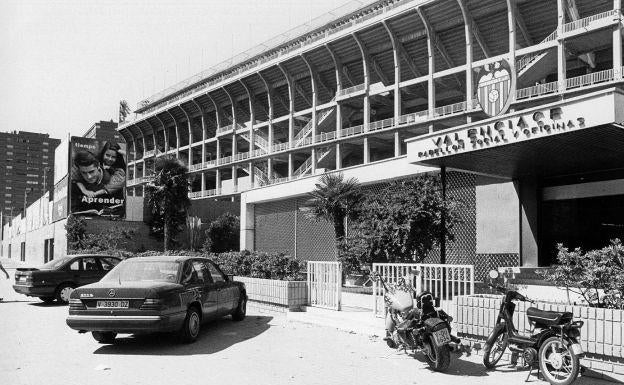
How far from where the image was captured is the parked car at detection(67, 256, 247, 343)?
8.23 meters

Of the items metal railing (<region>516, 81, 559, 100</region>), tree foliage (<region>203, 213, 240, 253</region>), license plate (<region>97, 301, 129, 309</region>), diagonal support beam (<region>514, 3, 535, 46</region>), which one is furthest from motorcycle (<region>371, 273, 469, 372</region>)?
diagonal support beam (<region>514, 3, 535, 46</region>)

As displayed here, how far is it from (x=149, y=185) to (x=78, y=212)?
5.60 meters

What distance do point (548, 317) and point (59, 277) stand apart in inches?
526

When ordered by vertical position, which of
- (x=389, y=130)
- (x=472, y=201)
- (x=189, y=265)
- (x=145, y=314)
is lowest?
(x=145, y=314)

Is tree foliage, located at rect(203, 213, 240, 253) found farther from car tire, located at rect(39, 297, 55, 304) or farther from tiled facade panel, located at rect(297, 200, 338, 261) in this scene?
car tire, located at rect(39, 297, 55, 304)

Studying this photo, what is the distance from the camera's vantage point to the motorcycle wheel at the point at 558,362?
6.00 meters

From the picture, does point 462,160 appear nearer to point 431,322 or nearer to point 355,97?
point 431,322

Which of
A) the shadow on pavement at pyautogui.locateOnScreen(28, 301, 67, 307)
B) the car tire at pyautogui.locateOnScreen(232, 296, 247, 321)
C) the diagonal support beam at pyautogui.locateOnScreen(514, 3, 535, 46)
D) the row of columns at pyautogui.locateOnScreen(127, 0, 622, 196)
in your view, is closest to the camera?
the car tire at pyautogui.locateOnScreen(232, 296, 247, 321)

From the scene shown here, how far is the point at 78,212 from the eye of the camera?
4184 centimetres

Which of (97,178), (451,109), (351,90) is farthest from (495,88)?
(351,90)

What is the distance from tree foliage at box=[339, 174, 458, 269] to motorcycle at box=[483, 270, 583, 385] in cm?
583

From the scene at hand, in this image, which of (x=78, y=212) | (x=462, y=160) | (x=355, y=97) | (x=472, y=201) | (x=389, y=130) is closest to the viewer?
(x=462, y=160)

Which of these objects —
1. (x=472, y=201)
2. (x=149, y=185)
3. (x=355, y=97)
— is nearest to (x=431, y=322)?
(x=472, y=201)

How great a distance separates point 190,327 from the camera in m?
Answer: 8.97
